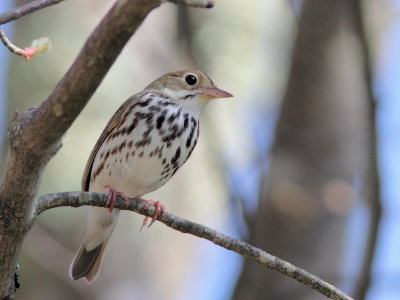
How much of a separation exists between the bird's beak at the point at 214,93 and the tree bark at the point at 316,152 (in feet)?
4.20

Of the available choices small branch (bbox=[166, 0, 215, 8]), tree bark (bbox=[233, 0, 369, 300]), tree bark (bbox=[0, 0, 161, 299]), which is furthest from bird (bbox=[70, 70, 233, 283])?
small branch (bbox=[166, 0, 215, 8])

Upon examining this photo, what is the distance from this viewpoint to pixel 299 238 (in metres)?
6.23

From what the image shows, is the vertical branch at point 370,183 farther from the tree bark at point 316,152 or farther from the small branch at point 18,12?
the small branch at point 18,12

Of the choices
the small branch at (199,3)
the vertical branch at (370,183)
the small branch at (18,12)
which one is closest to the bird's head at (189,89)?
the vertical branch at (370,183)

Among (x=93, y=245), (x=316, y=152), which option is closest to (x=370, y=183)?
(x=316, y=152)

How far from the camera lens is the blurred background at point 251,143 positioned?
5.95 metres

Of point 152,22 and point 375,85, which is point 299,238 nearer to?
point 375,85

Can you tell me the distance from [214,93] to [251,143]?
2.22 m

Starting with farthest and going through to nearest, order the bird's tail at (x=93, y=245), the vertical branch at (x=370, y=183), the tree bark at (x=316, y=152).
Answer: the tree bark at (x=316, y=152), the bird's tail at (x=93, y=245), the vertical branch at (x=370, y=183)

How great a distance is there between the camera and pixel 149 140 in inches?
192

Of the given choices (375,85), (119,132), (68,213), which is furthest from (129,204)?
(68,213)

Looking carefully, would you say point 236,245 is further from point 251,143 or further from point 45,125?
point 251,143

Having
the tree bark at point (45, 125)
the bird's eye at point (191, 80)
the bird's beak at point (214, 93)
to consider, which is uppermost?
the bird's eye at point (191, 80)

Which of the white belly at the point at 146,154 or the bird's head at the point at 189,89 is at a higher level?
the bird's head at the point at 189,89
